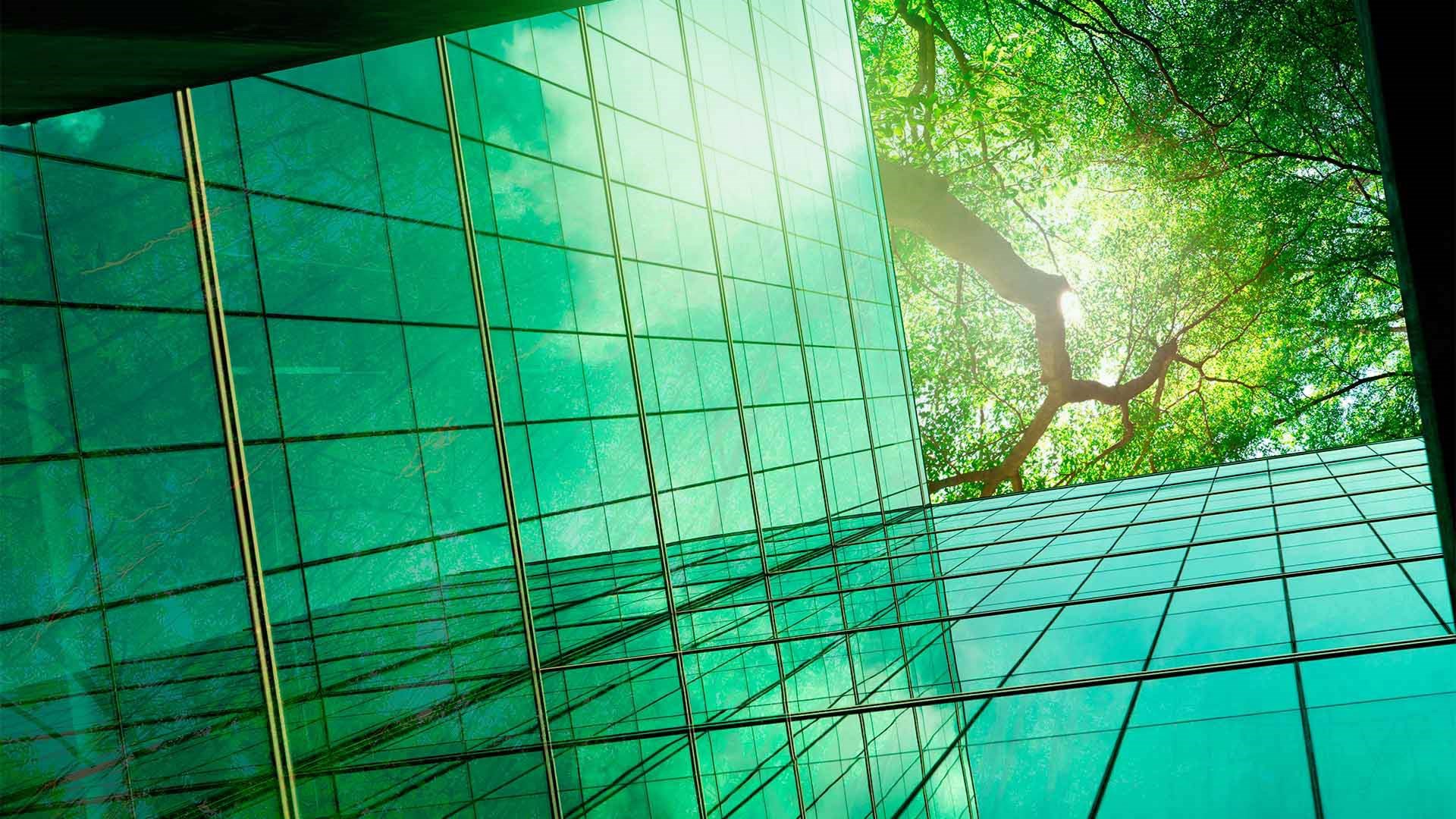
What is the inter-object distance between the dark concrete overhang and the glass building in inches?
29.1

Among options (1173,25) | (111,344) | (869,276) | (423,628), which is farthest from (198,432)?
(1173,25)

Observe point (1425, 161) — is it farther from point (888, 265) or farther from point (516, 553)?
point (888, 265)

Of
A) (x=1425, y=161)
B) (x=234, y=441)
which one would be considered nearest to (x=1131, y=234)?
(x=234, y=441)

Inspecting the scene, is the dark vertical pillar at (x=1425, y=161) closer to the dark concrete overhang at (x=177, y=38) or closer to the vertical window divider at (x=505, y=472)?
the dark concrete overhang at (x=177, y=38)

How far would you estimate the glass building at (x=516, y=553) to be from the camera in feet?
22.4

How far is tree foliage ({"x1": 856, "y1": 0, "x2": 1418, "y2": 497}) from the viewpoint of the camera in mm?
34594

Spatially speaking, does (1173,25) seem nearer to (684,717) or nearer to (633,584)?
(633,584)

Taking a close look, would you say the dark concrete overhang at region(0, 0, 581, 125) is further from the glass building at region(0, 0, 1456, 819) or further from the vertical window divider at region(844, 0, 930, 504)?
the vertical window divider at region(844, 0, 930, 504)

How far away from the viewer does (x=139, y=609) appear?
864 centimetres

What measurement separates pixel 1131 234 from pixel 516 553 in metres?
36.1

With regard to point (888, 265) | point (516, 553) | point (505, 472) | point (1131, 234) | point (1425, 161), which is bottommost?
point (516, 553)

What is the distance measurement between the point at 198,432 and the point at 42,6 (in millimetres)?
6916

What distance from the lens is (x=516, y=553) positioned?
261 inches

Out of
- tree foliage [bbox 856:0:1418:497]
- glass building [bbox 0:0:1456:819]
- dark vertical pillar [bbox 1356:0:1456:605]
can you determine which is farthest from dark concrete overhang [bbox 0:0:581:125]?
tree foliage [bbox 856:0:1418:497]
